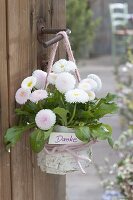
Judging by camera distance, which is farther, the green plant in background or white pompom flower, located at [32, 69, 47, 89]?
the green plant in background

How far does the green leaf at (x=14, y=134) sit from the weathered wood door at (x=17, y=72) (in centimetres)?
4

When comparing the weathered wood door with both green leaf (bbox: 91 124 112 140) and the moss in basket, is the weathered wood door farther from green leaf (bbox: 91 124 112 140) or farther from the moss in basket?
green leaf (bbox: 91 124 112 140)

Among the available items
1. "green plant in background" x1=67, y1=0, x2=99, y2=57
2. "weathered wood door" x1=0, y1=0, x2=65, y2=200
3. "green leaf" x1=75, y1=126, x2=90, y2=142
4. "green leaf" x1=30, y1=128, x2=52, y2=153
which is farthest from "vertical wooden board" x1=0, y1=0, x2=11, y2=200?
"green plant in background" x1=67, y1=0, x2=99, y2=57

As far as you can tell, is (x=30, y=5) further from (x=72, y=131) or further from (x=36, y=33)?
(x=72, y=131)

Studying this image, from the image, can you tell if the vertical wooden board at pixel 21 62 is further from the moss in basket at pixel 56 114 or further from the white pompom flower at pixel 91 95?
the white pompom flower at pixel 91 95

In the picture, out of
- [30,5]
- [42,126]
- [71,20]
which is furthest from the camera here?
[71,20]

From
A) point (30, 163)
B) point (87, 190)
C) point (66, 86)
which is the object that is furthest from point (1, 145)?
point (87, 190)

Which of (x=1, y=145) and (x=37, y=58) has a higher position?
(x=37, y=58)

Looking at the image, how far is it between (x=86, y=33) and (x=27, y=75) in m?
7.37

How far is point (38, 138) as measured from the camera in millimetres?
1507

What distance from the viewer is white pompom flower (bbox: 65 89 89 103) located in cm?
151

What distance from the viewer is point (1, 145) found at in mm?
1584

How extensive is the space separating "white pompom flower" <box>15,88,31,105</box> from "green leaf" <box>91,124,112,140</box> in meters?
0.21

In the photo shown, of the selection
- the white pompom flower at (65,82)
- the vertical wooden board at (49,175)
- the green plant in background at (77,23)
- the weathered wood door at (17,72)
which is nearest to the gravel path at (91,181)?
the vertical wooden board at (49,175)
